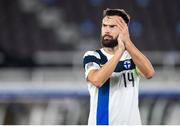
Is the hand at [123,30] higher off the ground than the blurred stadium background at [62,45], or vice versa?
the blurred stadium background at [62,45]

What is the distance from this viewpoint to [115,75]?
4.10 metres

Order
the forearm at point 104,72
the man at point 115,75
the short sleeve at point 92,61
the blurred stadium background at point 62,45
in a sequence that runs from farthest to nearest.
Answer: the blurred stadium background at point 62,45 < the short sleeve at point 92,61 < the man at point 115,75 < the forearm at point 104,72

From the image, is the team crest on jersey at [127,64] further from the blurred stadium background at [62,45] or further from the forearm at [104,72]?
the blurred stadium background at [62,45]

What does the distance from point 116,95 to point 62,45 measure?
10215 millimetres

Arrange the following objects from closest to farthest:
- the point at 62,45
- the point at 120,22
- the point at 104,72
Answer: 1. the point at 104,72
2. the point at 120,22
3. the point at 62,45

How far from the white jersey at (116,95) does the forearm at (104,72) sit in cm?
10

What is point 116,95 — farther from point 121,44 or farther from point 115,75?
point 121,44

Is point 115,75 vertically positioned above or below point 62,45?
below

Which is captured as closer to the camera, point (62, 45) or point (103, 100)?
point (103, 100)

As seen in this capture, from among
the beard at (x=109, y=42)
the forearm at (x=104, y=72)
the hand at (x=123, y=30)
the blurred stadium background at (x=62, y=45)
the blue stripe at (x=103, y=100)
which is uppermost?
the blurred stadium background at (x=62, y=45)

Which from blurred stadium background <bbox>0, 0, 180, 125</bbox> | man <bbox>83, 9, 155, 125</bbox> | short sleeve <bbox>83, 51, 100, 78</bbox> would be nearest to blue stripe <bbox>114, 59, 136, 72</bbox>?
A: man <bbox>83, 9, 155, 125</bbox>

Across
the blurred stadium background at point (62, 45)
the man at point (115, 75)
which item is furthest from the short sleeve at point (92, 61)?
the blurred stadium background at point (62, 45)

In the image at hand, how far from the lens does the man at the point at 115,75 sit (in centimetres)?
402

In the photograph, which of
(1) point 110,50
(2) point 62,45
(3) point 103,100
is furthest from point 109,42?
(2) point 62,45
